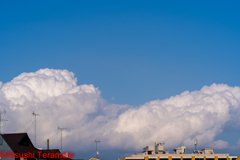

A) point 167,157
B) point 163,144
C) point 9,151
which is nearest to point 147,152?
point 163,144

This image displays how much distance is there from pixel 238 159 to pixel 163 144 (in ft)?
80.0

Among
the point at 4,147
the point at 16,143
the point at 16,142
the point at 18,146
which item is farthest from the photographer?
the point at 16,142

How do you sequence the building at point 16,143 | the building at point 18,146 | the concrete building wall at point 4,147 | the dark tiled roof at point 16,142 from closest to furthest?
the concrete building wall at point 4,147, the building at point 18,146, the building at point 16,143, the dark tiled roof at point 16,142

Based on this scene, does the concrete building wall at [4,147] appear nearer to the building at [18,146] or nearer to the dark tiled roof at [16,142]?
the building at [18,146]

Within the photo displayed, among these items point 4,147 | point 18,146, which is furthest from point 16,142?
point 4,147

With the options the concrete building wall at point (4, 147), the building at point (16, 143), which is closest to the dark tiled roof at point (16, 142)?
the building at point (16, 143)

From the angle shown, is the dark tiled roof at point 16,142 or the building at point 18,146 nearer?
the building at point 18,146

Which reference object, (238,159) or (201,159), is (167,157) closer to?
(201,159)

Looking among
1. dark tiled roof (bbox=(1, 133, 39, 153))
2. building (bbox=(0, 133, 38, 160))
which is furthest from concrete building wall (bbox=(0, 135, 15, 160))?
dark tiled roof (bbox=(1, 133, 39, 153))

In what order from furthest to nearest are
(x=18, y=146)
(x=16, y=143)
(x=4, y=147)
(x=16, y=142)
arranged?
(x=16, y=142)
(x=16, y=143)
(x=18, y=146)
(x=4, y=147)

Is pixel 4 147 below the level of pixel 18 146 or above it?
below

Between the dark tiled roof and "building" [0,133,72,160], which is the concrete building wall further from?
the dark tiled roof

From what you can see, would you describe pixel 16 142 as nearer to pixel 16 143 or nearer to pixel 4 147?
pixel 16 143

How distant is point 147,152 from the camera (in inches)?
4242
